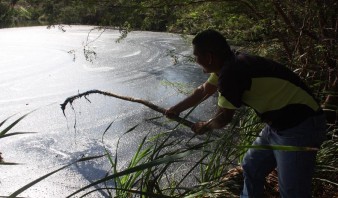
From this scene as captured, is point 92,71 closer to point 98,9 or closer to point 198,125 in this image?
point 98,9

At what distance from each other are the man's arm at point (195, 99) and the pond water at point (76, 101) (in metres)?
0.98

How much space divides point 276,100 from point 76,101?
6.34m

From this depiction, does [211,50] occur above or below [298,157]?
above

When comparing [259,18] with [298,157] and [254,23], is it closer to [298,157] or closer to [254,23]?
[254,23]

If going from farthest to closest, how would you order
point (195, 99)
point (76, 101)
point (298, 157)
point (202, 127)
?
1. point (76, 101)
2. point (195, 99)
3. point (202, 127)
4. point (298, 157)

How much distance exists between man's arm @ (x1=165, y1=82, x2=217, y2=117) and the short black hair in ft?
1.61

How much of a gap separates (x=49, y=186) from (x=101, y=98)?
3.71m

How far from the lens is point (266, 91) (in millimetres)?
2090

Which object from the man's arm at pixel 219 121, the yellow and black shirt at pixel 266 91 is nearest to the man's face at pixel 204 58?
the yellow and black shirt at pixel 266 91

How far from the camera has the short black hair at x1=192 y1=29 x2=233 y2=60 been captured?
2090mm

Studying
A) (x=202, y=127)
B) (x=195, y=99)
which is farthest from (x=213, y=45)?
(x=195, y=99)

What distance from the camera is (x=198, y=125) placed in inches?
91.3

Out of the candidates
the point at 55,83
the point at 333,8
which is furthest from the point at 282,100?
the point at 55,83

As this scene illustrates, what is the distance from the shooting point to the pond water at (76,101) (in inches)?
196
